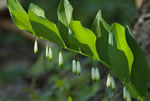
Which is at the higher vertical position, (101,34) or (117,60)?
(101,34)

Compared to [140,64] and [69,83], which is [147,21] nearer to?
[69,83]

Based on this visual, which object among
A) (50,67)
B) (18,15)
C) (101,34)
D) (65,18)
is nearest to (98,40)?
(101,34)

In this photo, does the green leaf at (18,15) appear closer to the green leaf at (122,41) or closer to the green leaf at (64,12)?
the green leaf at (64,12)

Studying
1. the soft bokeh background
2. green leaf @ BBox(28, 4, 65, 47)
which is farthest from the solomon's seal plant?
the soft bokeh background

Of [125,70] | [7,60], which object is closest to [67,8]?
[125,70]

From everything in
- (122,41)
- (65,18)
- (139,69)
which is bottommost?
(139,69)

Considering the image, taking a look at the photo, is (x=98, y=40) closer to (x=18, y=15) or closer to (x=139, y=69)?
(x=139, y=69)
